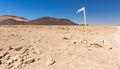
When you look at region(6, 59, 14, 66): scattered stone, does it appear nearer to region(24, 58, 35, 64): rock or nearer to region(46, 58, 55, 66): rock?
region(24, 58, 35, 64): rock

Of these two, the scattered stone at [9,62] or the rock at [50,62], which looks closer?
the rock at [50,62]

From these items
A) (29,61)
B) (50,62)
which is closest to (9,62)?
(29,61)

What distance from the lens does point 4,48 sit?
22.4 ft

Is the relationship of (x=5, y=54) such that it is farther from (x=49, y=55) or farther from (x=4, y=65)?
(x=49, y=55)

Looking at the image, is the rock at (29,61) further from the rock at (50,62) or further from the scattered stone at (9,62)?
the rock at (50,62)

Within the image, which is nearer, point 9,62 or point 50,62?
point 50,62

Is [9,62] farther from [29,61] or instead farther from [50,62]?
[50,62]

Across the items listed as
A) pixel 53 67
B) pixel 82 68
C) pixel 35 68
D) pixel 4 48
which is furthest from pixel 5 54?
pixel 82 68

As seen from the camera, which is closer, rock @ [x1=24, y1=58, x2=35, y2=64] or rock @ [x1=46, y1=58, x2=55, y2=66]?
rock @ [x1=46, y1=58, x2=55, y2=66]

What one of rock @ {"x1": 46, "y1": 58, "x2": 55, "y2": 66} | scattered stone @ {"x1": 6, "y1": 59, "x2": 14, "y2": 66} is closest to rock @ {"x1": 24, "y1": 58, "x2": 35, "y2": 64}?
scattered stone @ {"x1": 6, "y1": 59, "x2": 14, "y2": 66}

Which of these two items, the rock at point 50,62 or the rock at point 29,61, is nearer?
the rock at point 50,62

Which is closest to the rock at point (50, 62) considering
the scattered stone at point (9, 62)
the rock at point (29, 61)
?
the rock at point (29, 61)

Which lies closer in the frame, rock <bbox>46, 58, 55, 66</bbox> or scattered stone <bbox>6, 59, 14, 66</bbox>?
rock <bbox>46, 58, 55, 66</bbox>

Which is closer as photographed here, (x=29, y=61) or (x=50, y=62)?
(x=50, y=62)
